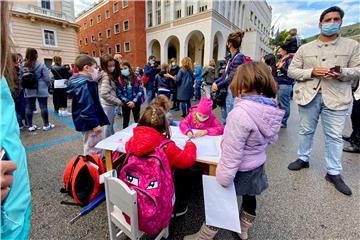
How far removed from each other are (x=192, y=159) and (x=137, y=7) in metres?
23.8

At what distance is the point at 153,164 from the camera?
141cm

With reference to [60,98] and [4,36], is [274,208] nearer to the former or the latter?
[4,36]

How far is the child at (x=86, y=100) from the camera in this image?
93.1 inches

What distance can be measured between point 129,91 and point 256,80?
107 inches

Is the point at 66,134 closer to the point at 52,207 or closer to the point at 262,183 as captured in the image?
the point at 52,207

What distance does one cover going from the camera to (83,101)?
2369 mm

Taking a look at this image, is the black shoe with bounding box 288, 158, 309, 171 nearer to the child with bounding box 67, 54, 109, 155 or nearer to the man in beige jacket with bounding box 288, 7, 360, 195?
the man in beige jacket with bounding box 288, 7, 360, 195

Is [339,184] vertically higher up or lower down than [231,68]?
lower down

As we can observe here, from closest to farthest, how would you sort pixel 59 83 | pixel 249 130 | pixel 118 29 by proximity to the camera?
1. pixel 249 130
2. pixel 59 83
3. pixel 118 29

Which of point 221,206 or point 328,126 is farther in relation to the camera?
point 328,126

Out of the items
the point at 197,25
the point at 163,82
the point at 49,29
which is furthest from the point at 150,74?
the point at 49,29

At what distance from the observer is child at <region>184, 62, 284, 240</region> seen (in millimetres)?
1350

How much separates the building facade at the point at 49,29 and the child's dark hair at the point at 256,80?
19045 millimetres

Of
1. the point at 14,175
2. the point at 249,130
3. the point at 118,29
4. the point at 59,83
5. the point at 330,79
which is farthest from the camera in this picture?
the point at 118,29
